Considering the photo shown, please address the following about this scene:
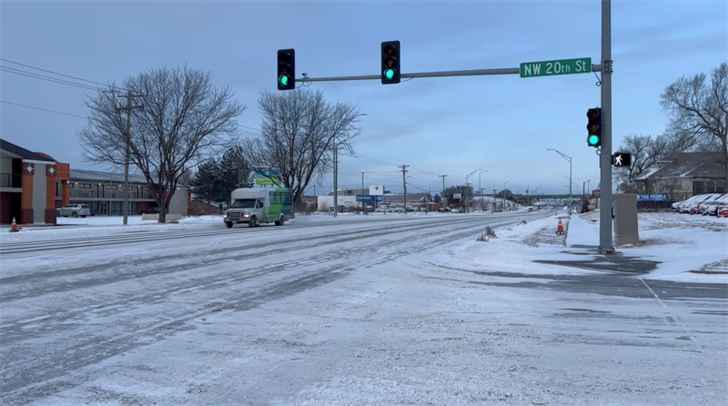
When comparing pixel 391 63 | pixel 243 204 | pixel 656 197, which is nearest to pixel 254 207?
pixel 243 204

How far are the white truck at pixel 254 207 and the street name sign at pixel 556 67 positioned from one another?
80.4 feet

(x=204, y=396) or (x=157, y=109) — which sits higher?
(x=157, y=109)

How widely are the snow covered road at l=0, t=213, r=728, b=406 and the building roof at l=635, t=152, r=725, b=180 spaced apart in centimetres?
7188

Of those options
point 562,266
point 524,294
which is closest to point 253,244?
point 562,266

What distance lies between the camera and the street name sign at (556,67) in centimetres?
Answer: 1631

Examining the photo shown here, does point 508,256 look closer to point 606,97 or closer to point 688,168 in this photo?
point 606,97

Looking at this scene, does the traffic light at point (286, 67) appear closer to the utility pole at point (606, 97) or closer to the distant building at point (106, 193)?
the utility pole at point (606, 97)

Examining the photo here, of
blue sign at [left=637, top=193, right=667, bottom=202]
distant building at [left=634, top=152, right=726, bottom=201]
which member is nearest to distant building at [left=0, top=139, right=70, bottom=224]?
blue sign at [left=637, top=193, right=667, bottom=202]

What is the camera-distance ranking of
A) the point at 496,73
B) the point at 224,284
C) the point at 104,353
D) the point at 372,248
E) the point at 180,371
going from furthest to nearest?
the point at 372,248, the point at 496,73, the point at 224,284, the point at 104,353, the point at 180,371

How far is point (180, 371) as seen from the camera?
558 centimetres

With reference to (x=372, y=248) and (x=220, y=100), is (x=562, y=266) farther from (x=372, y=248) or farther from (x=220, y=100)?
(x=220, y=100)

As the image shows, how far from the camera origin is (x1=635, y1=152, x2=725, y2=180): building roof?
237ft

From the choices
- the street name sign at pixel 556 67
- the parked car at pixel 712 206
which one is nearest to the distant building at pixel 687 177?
the parked car at pixel 712 206

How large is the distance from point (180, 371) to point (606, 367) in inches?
174
